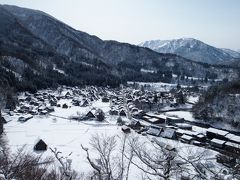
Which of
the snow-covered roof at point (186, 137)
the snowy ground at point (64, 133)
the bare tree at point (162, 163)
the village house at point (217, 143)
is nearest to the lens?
the bare tree at point (162, 163)

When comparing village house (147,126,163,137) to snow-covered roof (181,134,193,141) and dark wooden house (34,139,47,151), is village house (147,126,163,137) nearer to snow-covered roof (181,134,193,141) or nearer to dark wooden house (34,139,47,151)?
snow-covered roof (181,134,193,141)

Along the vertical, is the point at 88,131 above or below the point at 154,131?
below

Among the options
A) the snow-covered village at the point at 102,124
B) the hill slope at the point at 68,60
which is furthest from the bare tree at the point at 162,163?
the hill slope at the point at 68,60

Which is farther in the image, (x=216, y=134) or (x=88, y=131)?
(x=216, y=134)

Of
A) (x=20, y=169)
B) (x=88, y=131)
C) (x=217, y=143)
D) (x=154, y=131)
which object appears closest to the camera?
(x=20, y=169)

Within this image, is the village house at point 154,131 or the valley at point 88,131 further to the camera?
the village house at point 154,131

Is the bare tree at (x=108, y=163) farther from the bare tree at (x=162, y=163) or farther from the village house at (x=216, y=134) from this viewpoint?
the village house at (x=216, y=134)

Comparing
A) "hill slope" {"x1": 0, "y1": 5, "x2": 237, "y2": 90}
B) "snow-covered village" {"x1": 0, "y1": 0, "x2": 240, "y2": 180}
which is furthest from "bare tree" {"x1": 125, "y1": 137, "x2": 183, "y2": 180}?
"hill slope" {"x1": 0, "y1": 5, "x2": 237, "y2": 90}

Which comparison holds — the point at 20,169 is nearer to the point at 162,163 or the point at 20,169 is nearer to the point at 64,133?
the point at 162,163

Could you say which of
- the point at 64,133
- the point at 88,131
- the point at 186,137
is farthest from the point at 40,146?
the point at 186,137

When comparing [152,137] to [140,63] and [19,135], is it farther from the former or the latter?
[140,63]

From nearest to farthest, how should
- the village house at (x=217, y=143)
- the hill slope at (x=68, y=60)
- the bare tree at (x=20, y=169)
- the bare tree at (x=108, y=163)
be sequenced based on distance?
the bare tree at (x=20, y=169) → the bare tree at (x=108, y=163) → the village house at (x=217, y=143) → the hill slope at (x=68, y=60)
